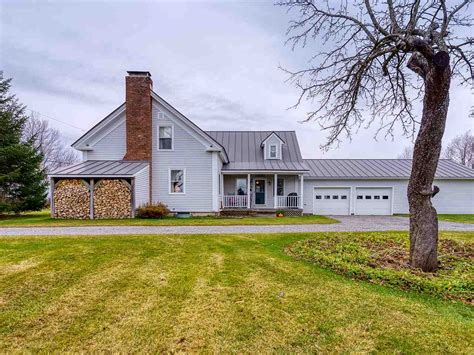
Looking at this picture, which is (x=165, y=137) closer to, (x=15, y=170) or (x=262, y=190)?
(x=262, y=190)

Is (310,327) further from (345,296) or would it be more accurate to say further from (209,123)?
(209,123)

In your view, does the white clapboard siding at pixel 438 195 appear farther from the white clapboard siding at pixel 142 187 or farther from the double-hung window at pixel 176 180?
the white clapboard siding at pixel 142 187

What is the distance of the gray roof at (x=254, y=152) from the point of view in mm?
18266

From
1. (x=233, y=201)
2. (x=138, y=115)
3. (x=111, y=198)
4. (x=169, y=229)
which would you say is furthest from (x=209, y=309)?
(x=138, y=115)

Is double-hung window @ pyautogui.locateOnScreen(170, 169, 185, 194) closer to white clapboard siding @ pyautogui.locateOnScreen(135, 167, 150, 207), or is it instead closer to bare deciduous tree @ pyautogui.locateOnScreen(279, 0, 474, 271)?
white clapboard siding @ pyautogui.locateOnScreen(135, 167, 150, 207)

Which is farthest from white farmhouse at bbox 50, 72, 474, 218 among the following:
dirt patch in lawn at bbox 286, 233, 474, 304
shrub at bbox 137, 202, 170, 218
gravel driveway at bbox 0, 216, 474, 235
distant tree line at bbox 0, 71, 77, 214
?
dirt patch in lawn at bbox 286, 233, 474, 304

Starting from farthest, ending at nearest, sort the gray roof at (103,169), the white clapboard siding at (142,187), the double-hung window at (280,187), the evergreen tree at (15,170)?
the double-hung window at (280,187) < the evergreen tree at (15,170) < the white clapboard siding at (142,187) < the gray roof at (103,169)

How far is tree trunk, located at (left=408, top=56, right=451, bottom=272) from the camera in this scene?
538 centimetres

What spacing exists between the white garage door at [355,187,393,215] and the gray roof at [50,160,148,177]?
14.8m

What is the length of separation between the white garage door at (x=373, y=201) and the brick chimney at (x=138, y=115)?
48.3 feet

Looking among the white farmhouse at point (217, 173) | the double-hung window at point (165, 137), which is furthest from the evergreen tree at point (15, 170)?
the double-hung window at point (165, 137)

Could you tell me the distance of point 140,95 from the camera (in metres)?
16.0

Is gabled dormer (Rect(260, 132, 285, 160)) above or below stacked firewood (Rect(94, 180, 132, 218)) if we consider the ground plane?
above

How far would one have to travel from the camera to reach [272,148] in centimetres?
1984
